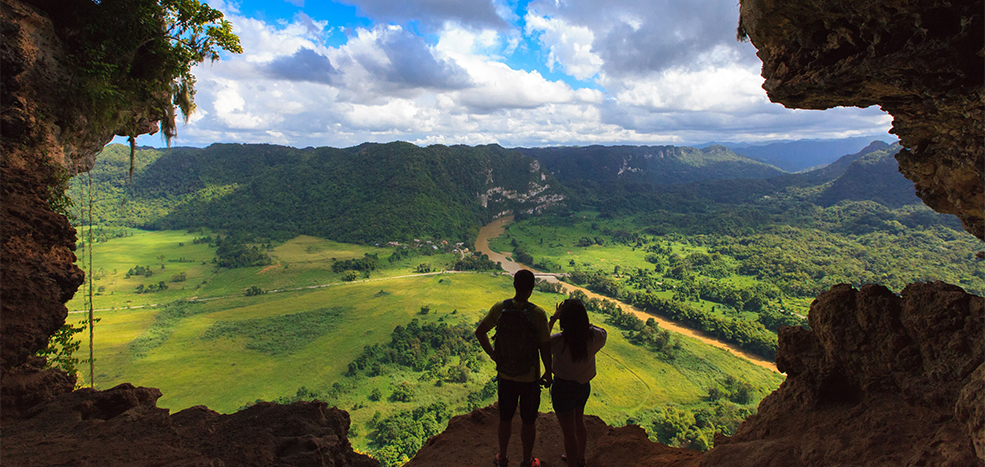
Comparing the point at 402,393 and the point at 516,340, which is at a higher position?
the point at 516,340

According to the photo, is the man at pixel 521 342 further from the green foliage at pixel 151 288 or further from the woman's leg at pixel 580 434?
the green foliage at pixel 151 288

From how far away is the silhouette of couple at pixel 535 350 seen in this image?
15.0 ft

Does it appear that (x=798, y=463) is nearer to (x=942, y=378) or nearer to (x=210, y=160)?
(x=942, y=378)

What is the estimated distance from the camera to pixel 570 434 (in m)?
5.11

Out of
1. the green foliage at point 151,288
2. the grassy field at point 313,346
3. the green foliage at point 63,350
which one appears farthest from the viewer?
the green foliage at point 151,288

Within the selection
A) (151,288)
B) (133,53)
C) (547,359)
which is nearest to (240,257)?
(151,288)

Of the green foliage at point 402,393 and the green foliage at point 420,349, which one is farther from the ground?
the green foliage at point 420,349

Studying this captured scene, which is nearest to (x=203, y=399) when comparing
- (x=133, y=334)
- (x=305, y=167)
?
(x=133, y=334)

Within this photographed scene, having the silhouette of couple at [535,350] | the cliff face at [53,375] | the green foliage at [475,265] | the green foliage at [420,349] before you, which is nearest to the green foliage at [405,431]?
the green foliage at [420,349]

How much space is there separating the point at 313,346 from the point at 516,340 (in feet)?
151

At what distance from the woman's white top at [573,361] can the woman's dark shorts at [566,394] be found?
8 cm

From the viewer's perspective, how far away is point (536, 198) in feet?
508

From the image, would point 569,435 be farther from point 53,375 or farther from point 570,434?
point 53,375

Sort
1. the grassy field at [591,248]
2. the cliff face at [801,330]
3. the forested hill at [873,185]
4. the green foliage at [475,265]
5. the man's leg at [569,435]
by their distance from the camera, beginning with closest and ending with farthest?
1. the cliff face at [801,330]
2. the man's leg at [569,435]
3. the grassy field at [591,248]
4. the green foliage at [475,265]
5. the forested hill at [873,185]
